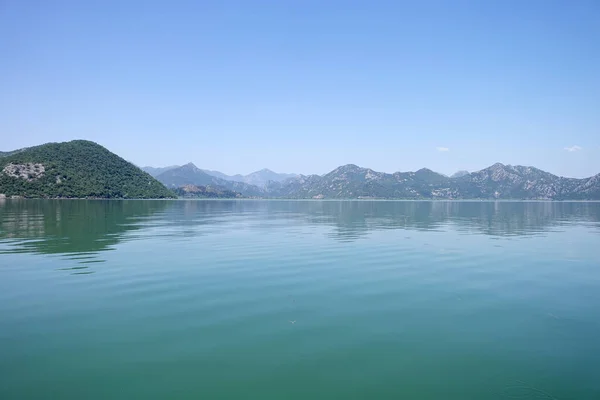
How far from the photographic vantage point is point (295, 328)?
1311 cm

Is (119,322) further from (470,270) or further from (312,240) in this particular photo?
(312,240)

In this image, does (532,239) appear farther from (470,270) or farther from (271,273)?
(271,273)

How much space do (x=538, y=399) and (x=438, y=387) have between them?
2.33 metres

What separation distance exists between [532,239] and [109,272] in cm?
4327

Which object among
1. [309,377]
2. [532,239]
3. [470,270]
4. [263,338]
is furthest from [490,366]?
[532,239]

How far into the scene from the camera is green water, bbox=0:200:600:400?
30.7ft

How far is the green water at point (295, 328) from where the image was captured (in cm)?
935

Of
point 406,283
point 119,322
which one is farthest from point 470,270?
point 119,322

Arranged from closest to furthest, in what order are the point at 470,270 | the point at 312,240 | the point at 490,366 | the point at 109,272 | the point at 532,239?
the point at 490,366
the point at 109,272
the point at 470,270
the point at 312,240
the point at 532,239

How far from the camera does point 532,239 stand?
41500 millimetres

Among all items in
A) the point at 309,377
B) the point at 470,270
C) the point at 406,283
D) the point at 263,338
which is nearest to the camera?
the point at 309,377

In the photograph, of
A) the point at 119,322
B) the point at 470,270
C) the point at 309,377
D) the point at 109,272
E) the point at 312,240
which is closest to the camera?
the point at 309,377

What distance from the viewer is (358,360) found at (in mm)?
10648

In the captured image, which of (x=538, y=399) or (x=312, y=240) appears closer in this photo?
(x=538, y=399)
